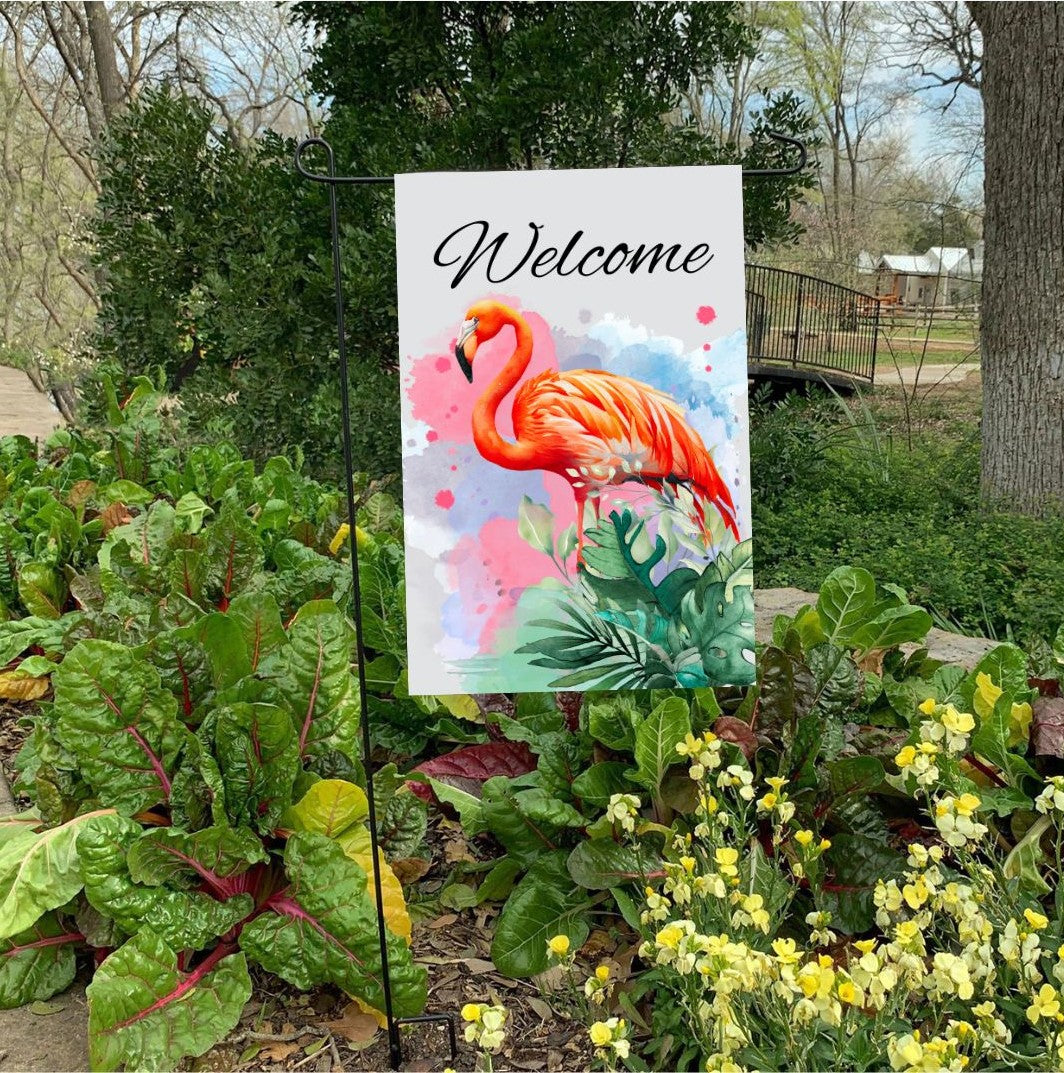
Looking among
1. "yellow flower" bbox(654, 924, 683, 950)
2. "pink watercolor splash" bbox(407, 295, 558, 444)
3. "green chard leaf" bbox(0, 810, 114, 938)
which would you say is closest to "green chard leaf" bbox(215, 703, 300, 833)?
"green chard leaf" bbox(0, 810, 114, 938)

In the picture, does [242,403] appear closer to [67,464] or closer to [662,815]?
[67,464]

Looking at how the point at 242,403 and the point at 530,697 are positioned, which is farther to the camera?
the point at 242,403

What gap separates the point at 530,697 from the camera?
8.96ft

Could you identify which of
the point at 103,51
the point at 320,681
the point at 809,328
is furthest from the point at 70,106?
the point at 320,681

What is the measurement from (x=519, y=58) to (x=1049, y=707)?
5.03 m

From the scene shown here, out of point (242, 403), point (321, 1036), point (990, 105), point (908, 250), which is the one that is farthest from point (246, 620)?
point (908, 250)

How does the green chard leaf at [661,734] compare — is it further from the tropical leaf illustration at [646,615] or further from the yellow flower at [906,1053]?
the yellow flower at [906,1053]

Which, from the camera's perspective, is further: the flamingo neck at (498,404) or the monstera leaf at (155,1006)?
the flamingo neck at (498,404)

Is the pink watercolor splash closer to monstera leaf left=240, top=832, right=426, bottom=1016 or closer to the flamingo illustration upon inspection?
the flamingo illustration

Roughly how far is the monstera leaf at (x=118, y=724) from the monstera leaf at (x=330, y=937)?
1.15 ft

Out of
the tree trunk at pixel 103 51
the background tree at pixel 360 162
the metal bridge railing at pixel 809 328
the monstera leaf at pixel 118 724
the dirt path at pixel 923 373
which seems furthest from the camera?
the dirt path at pixel 923 373

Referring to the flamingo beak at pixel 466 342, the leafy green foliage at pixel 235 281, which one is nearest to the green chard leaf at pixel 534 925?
the flamingo beak at pixel 466 342

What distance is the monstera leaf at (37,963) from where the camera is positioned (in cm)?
218

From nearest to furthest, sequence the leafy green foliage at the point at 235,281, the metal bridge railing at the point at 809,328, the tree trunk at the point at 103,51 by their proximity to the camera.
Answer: the leafy green foliage at the point at 235,281 < the tree trunk at the point at 103,51 < the metal bridge railing at the point at 809,328
